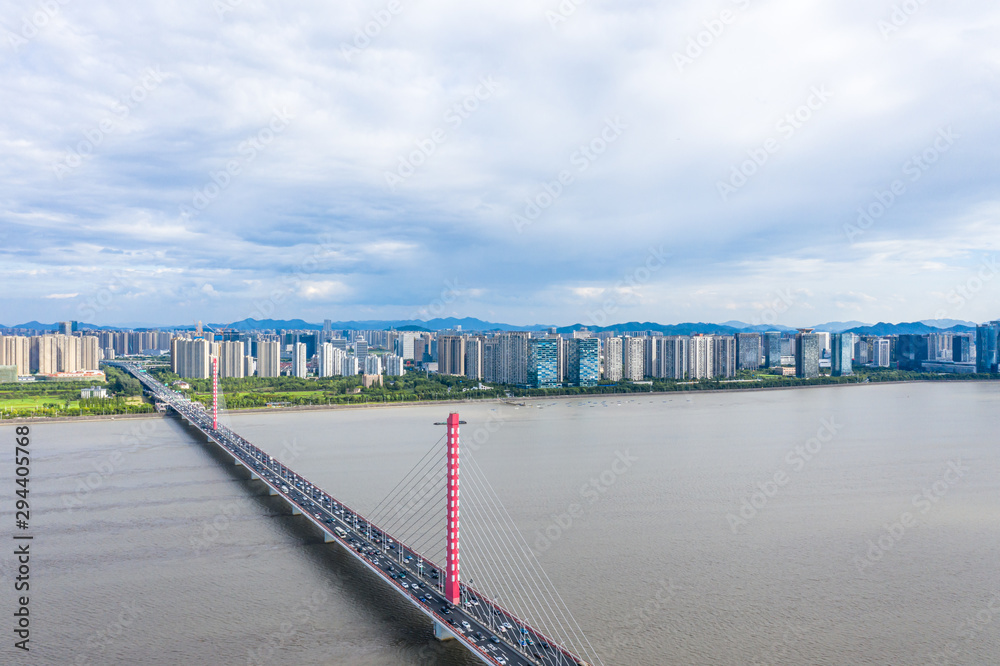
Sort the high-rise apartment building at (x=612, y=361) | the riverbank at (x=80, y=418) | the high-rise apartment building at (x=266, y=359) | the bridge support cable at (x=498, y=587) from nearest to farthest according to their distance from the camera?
the bridge support cable at (x=498, y=587) → the riverbank at (x=80, y=418) → the high-rise apartment building at (x=612, y=361) → the high-rise apartment building at (x=266, y=359)

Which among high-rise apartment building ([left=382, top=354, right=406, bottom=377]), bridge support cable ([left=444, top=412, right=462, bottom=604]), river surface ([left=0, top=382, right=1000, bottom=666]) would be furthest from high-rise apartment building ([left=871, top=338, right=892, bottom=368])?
bridge support cable ([left=444, top=412, right=462, bottom=604])

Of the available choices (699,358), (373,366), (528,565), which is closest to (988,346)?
(699,358)

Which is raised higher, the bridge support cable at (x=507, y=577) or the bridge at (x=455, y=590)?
the bridge at (x=455, y=590)

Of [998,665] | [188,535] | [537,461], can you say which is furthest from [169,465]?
[998,665]

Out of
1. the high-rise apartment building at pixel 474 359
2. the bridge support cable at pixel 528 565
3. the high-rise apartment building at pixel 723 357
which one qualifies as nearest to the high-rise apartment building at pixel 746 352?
the high-rise apartment building at pixel 723 357

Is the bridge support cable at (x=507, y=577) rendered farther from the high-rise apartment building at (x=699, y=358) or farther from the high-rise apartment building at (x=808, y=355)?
the high-rise apartment building at (x=808, y=355)

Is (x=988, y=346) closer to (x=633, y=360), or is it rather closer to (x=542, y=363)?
(x=633, y=360)

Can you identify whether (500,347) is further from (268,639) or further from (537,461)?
(268,639)
